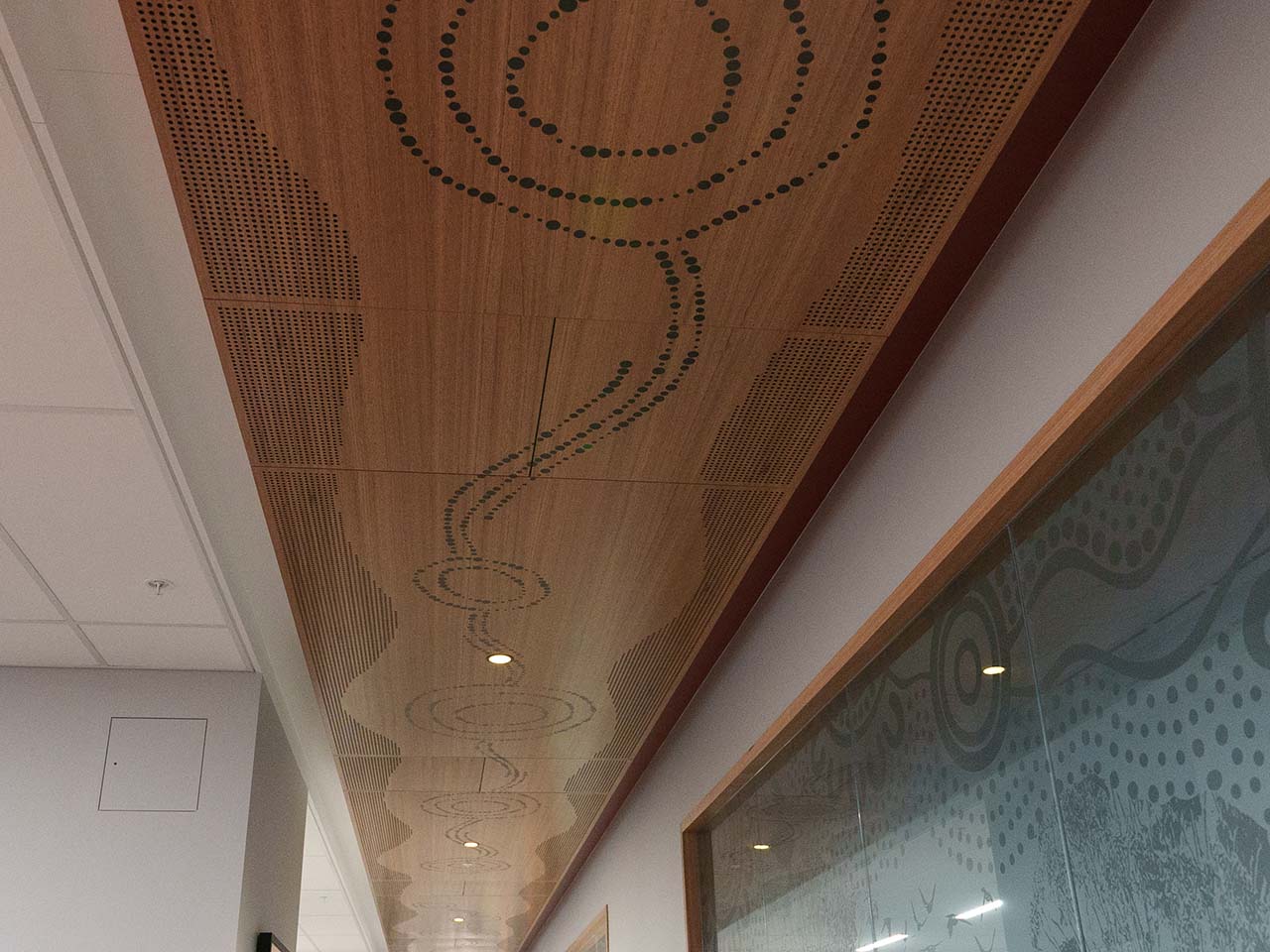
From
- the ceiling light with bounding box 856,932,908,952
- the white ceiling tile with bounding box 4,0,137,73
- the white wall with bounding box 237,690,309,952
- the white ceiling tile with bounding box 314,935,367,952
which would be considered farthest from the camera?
the white ceiling tile with bounding box 314,935,367,952

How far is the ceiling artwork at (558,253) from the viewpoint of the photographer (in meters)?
1.97

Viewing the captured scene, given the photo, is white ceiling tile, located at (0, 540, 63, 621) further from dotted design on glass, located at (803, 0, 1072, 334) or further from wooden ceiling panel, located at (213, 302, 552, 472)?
dotted design on glass, located at (803, 0, 1072, 334)

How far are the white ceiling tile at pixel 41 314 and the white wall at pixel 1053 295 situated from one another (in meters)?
2.00

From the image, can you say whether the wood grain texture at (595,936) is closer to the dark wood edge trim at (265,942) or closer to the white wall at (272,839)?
the white wall at (272,839)

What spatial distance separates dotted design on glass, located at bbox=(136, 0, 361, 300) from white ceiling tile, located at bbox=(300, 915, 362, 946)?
993 centimetres

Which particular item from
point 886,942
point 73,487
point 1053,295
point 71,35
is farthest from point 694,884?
point 71,35

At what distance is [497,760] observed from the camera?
20.8ft

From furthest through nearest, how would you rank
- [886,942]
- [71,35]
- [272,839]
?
[272,839] → [886,942] → [71,35]

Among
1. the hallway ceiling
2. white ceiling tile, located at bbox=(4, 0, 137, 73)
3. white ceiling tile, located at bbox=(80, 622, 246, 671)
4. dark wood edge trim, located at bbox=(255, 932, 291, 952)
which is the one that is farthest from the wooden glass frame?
dark wood edge trim, located at bbox=(255, 932, 291, 952)

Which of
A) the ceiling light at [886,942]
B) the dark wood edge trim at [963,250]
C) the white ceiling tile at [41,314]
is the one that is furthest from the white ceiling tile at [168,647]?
the ceiling light at [886,942]

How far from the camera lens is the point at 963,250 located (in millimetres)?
2512

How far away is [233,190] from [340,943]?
39.7 feet

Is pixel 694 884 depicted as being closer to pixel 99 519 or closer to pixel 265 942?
pixel 265 942

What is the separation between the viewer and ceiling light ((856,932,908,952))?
2869 millimetres
